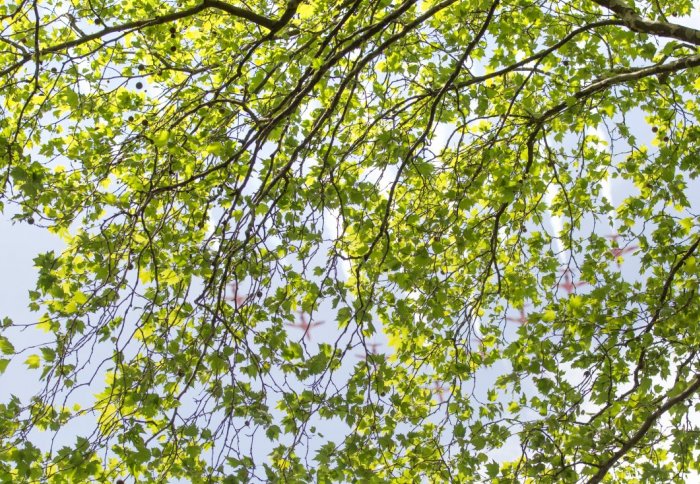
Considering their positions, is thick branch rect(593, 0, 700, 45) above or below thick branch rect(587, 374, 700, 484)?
above

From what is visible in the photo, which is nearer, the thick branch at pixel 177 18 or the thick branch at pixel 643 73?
the thick branch at pixel 177 18

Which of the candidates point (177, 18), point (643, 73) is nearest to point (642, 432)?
point (643, 73)

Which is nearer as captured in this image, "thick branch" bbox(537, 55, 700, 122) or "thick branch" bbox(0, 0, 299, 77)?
"thick branch" bbox(0, 0, 299, 77)

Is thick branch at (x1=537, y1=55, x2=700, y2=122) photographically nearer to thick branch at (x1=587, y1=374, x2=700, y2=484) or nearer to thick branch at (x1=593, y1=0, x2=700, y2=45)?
thick branch at (x1=593, y1=0, x2=700, y2=45)

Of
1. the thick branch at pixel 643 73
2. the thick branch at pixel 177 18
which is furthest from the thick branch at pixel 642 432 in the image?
the thick branch at pixel 177 18

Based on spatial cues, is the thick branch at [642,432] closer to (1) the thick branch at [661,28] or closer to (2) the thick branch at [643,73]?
(2) the thick branch at [643,73]

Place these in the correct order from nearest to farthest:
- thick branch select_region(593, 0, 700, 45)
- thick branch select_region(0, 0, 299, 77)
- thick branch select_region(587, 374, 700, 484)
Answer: thick branch select_region(0, 0, 299, 77) < thick branch select_region(587, 374, 700, 484) < thick branch select_region(593, 0, 700, 45)

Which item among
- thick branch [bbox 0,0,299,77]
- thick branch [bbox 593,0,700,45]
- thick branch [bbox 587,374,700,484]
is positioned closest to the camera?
thick branch [bbox 0,0,299,77]

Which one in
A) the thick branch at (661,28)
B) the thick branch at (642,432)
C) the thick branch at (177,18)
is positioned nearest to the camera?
the thick branch at (177,18)

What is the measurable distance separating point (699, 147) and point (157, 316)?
4879 millimetres

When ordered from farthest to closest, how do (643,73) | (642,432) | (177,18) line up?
1. (643,73)
2. (642,432)
3. (177,18)

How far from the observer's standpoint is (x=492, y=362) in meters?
6.69

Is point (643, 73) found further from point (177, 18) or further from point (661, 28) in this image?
point (177, 18)

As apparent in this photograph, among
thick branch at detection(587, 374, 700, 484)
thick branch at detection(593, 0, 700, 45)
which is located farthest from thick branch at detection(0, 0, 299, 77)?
thick branch at detection(587, 374, 700, 484)
